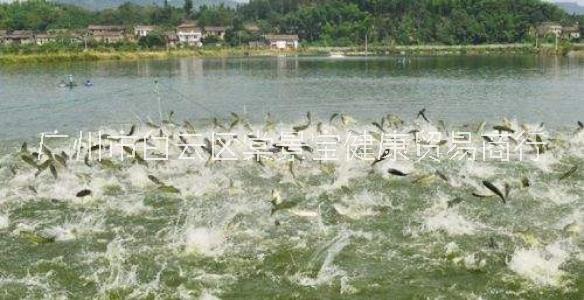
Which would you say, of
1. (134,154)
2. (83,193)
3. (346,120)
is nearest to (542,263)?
(83,193)

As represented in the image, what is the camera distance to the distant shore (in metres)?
100

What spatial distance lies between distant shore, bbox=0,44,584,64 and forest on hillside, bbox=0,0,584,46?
1119cm

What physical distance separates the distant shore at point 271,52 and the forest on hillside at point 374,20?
11187 millimetres

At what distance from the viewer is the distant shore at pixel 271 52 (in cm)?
10019

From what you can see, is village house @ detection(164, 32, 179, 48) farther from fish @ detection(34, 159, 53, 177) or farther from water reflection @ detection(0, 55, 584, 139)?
fish @ detection(34, 159, 53, 177)

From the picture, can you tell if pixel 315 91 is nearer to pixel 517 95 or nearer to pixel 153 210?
pixel 517 95

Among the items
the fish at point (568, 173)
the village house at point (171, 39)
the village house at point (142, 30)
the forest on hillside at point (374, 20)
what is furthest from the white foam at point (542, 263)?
the village house at point (142, 30)

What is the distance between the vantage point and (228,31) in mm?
167375

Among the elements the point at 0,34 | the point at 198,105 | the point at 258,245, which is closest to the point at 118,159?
the point at 258,245

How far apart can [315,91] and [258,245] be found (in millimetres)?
38499

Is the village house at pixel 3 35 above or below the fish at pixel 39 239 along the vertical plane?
above

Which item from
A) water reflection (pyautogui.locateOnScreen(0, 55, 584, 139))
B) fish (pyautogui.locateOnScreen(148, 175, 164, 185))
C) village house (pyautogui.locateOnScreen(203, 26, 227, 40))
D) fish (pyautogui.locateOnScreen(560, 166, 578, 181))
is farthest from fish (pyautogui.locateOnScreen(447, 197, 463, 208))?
village house (pyautogui.locateOnScreen(203, 26, 227, 40))

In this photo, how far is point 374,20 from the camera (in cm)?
17612

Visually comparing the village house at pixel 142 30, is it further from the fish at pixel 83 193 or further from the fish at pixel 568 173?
the fish at pixel 568 173
